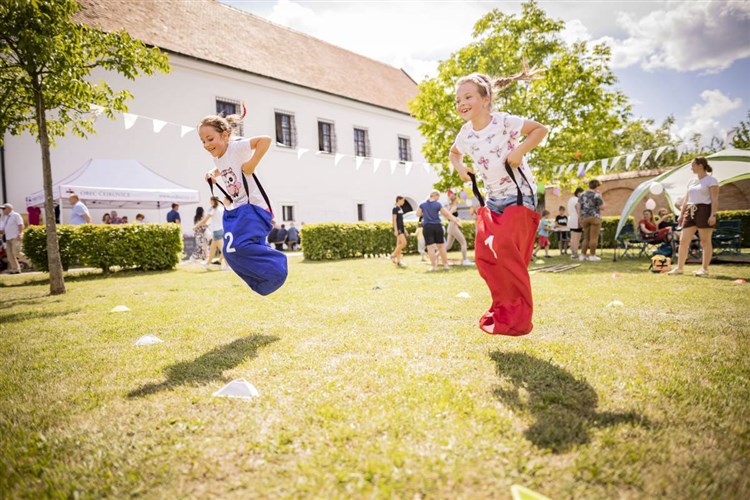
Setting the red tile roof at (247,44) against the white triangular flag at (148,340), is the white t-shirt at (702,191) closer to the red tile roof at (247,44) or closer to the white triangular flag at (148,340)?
the white triangular flag at (148,340)

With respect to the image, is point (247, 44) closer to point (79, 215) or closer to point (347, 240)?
point (347, 240)

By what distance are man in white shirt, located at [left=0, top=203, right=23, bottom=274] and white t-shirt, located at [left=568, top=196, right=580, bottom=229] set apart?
52.1 feet

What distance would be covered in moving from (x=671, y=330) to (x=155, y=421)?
4.33 metres

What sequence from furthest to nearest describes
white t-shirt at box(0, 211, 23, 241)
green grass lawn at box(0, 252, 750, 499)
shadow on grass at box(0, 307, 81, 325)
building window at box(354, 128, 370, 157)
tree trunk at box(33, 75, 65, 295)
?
building window at box(354, 128, 370, 157)
white t-shirt at box(0, 211, 23, 241)
tree trunk at box(33, 75, 65, 295)
shadow on grass at box(0, 307, 81, 325)
green grass lawn at box(0, 252, 750, 499)

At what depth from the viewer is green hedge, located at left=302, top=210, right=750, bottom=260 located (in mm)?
14356

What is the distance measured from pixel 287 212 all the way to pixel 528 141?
19.4 m

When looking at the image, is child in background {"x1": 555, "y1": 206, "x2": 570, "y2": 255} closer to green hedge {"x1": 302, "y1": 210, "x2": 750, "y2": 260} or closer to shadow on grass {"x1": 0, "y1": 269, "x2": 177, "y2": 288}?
green hedge {"x1": 302, "y1": 210, "x2": 750, "y2": 260}

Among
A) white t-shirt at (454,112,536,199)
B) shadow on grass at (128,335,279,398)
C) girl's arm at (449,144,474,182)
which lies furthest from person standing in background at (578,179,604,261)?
shadow on grass at (128,335,279,398)

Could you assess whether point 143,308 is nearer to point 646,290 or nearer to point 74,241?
point 74,241

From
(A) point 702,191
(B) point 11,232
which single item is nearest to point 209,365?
(A) point 702,191

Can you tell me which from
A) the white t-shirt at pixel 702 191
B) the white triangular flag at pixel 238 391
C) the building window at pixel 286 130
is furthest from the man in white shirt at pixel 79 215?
the white t-shirt at pixel 702 191

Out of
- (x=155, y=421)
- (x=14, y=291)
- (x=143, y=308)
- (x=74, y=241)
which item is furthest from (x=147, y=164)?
(x=155, y=421)

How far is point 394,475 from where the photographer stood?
1.74 m

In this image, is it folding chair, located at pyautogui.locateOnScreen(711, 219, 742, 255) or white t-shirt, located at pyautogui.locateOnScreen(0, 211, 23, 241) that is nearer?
folding chair, located at pyautogui.locateOnScreen(711, 219, 742, 255)
